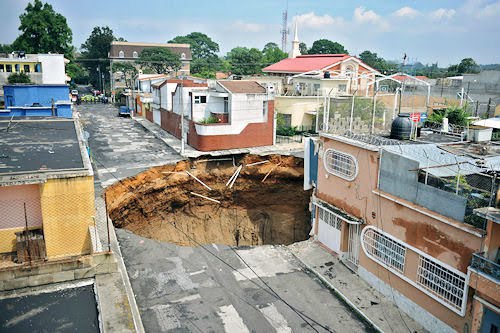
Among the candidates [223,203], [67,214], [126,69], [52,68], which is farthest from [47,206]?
[126,69]

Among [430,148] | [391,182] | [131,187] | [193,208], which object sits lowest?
[193,208]

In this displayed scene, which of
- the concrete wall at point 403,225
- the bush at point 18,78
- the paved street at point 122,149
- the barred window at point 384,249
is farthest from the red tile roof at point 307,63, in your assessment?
the barred window at point 384,249

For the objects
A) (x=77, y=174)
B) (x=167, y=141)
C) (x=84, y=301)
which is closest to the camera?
(x=84, y=301)

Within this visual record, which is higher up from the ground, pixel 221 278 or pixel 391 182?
pixel 391 182

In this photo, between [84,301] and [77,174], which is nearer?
[84,301]

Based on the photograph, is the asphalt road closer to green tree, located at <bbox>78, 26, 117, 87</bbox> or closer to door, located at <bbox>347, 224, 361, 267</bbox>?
door, located at <bbox>347, 224, 361, 267</bbox>

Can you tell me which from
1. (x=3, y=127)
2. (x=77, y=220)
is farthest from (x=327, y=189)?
(x=3, y=127)

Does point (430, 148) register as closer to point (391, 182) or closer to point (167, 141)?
point (391, 182)

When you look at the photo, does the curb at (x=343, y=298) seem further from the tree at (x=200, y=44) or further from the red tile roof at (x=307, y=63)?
the tree at (x=200, y=44)
